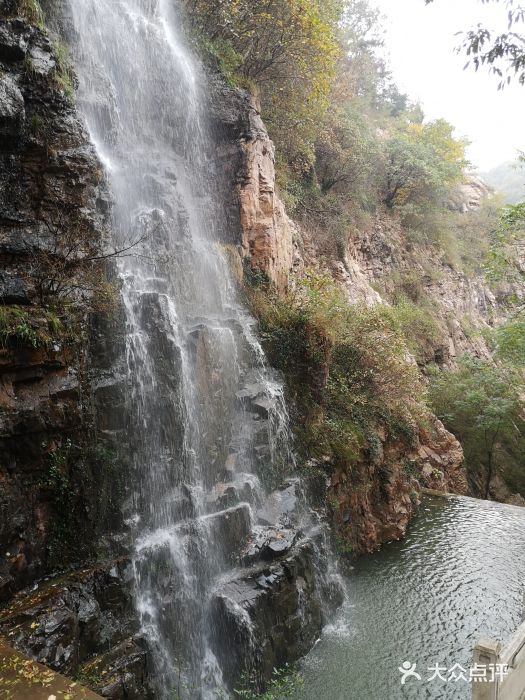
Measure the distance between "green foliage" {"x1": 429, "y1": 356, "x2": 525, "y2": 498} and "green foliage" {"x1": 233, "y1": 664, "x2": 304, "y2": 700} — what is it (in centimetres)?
1368

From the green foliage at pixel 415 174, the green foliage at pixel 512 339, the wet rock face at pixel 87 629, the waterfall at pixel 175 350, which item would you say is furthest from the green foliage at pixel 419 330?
the wet rock face at pixel 87 629

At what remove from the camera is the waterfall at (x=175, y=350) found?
Result: 287 inches

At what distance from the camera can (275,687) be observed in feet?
23.3

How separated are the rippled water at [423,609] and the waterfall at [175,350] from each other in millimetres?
1942

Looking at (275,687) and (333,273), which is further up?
(333,273)

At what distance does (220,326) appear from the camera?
10984 millimetres

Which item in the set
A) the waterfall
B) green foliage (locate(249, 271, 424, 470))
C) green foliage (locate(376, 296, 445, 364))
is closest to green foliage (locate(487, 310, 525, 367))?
green foliage (locate(249, 271, 424, 470))

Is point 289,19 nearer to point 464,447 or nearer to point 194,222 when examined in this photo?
point 194,222

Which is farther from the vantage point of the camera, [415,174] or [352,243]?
[415,174]

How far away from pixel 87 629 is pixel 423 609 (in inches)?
246

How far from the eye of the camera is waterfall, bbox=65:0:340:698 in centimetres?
729

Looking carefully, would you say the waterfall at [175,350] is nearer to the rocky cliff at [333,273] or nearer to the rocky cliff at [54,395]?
the rocky cliff at [54,395]

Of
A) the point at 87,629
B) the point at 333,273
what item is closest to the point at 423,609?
the point at 87,629

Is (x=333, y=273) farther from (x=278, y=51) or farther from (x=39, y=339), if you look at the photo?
(x=39, y=339)
